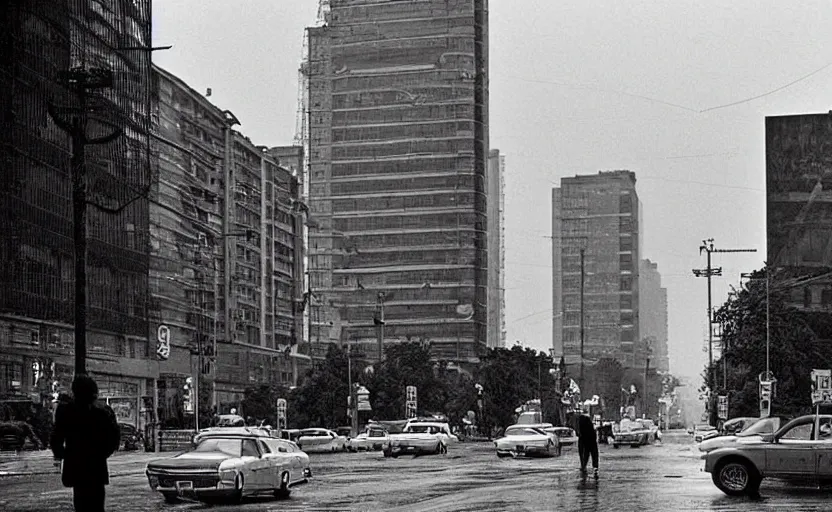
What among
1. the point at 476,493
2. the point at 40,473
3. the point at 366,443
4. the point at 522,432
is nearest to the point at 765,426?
the point at 476,493

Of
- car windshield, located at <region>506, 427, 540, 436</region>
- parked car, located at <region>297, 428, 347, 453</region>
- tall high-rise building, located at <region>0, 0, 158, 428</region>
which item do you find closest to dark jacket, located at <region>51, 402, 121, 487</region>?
car windshield, located at <region>506, 427, 540, 436</region>

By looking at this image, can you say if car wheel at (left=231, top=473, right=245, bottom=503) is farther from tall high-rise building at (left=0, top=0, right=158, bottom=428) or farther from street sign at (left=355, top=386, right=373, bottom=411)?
street sign at (left=355, top=386, right=373, bottom=411)

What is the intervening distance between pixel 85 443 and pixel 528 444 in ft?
113

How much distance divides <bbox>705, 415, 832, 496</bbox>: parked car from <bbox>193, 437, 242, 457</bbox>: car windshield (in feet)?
27.3

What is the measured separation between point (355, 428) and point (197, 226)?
37.0 m

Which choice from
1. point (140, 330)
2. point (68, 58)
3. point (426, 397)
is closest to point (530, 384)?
point (426, 397)

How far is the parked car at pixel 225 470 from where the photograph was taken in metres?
22.9

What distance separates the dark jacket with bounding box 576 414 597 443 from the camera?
1239 inches

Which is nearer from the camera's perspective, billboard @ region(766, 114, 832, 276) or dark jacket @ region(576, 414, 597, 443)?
dark jacket @ region(576, 414, 597, 443)

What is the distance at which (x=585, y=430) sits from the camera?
31.5 meters

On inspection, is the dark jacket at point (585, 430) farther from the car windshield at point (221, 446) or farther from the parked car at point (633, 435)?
the parked car at point (633, 435)

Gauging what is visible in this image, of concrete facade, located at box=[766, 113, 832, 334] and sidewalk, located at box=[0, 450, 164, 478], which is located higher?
concrete facade, located at box=[766, 113, 832, 334]

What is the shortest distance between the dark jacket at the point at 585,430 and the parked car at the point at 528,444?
594 inches

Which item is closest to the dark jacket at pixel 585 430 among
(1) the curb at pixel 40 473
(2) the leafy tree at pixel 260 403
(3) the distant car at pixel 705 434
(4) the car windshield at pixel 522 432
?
(1) the curb at pixel 40 473
